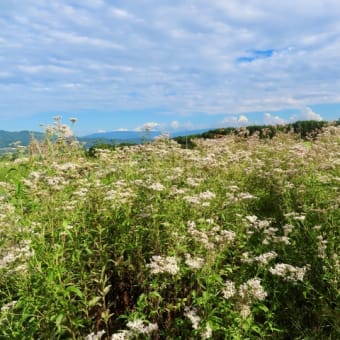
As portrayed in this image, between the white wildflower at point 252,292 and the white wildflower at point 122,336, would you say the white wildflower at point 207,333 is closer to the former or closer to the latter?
the white wildflower at point 252,292

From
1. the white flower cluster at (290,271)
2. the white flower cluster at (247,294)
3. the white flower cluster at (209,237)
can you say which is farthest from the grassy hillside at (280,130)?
the white flower cluster at (247,294)

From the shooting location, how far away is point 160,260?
3779mm

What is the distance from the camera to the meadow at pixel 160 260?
362 centimetres

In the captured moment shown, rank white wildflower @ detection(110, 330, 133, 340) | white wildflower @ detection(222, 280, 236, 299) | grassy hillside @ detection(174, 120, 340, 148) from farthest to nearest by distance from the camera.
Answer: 1. grassy hillside @ detection(174, 120, 340, 148)
2. white wildflower @ detection(222, 280, 236, 299)
3. white wildflower @ detection(110, 330, 133, 340)

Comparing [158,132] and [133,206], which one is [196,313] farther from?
[158,132]

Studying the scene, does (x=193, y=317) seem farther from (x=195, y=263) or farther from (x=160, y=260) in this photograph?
(x=160, y=260)

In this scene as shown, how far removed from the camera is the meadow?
3623 mm

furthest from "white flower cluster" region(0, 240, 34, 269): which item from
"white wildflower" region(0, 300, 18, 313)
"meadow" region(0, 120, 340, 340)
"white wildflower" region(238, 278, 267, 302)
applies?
"white wildflower" region(238, 278, 267, 302)

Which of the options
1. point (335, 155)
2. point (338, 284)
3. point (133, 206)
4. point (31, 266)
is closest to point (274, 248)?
point (338, 284)

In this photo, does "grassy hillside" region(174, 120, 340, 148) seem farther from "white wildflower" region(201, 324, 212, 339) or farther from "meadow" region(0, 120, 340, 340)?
"white wildflower" region(201, 324, 212, 339)

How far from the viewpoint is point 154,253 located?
4.50 metres

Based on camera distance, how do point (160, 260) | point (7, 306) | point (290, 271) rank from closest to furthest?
point (7, 306), point (160, 260), point (290, 271)

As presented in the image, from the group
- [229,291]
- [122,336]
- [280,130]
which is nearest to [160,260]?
[229,291]

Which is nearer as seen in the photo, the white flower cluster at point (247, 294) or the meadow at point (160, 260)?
the white flower cluster at point (247, 294)
